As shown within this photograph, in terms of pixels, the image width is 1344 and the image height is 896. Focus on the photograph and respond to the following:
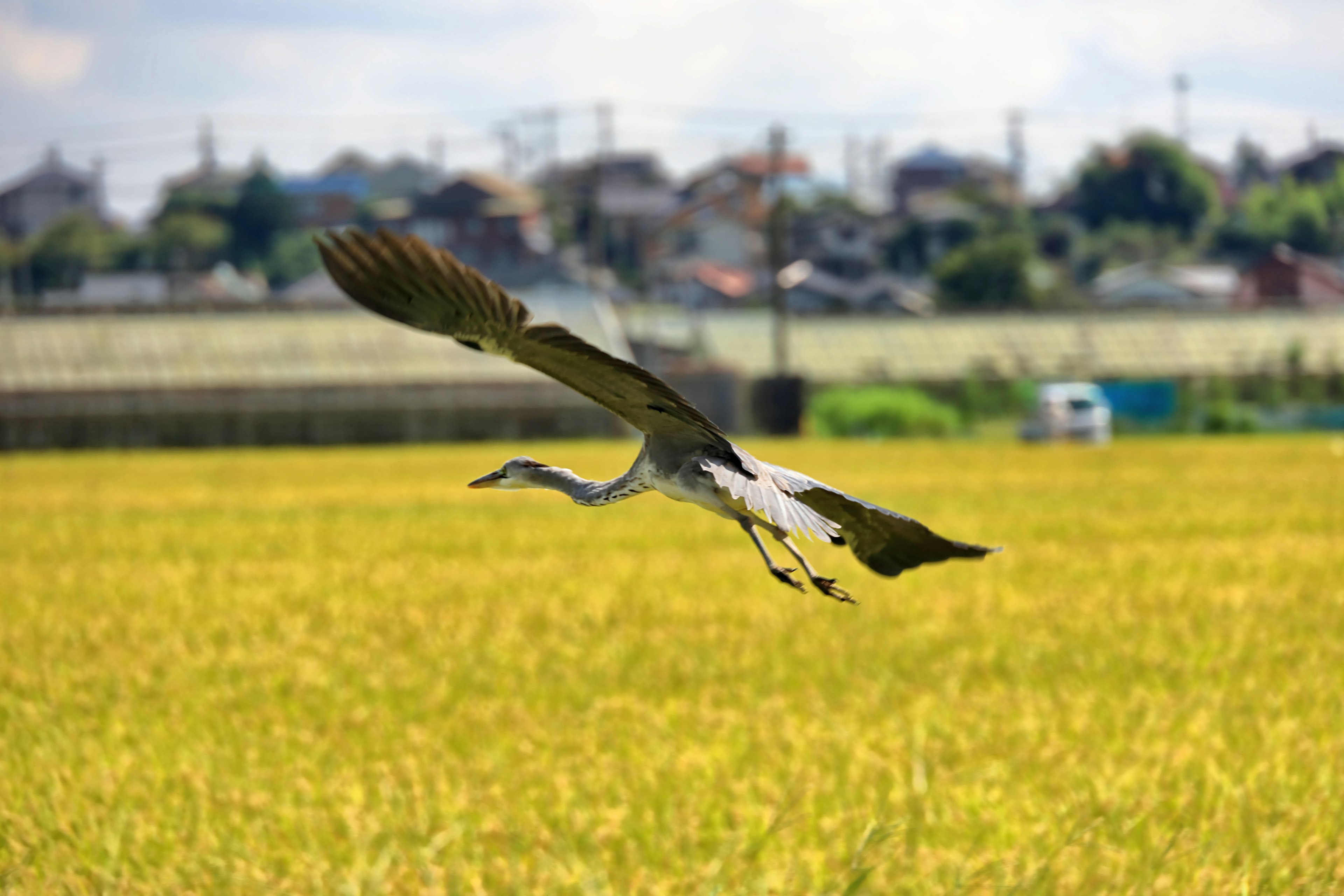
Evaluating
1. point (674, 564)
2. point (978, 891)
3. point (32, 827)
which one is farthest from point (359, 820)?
point (674, 564)

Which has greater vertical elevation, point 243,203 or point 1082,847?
point 243,203

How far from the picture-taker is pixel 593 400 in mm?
2578

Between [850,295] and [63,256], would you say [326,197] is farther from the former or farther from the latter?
[850,295]

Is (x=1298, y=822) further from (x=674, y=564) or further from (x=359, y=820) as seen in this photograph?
(x=674, y=564)

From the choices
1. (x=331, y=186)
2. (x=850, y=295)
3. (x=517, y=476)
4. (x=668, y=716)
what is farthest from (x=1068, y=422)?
(x=331, y=186)

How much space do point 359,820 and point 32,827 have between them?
128 cm

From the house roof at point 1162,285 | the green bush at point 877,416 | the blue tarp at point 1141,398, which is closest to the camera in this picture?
the green bush at point 877,416

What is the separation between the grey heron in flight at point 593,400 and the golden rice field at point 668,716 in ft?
10.3

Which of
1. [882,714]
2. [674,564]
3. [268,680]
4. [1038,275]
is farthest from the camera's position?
[1038,275]

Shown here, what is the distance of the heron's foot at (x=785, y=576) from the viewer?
2469mm

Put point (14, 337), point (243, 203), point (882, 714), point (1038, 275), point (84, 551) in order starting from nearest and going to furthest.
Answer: point (882, 714) < point (84, 551) < point (14, 337) < point (1038, 275) < point (243, 203)

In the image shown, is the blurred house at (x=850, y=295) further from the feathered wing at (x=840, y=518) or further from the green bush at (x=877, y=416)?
the feathered wing at (x=840, y=518)

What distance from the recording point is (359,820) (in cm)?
693

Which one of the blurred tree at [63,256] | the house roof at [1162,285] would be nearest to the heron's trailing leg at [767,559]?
the house roof at [1162,285]
